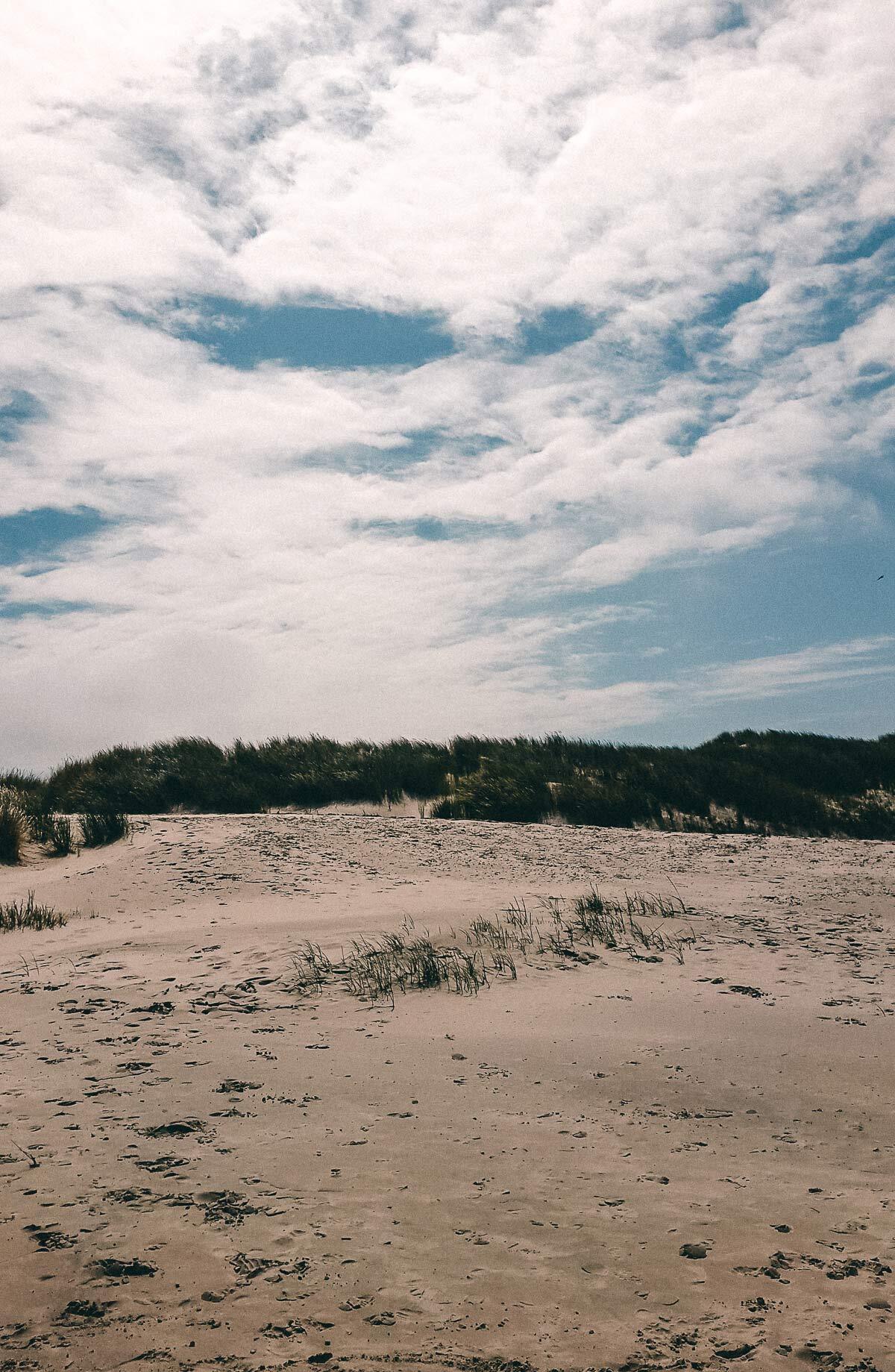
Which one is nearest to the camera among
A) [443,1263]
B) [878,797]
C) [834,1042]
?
[443,1263]

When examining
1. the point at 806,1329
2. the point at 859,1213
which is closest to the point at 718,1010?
the point at 859,1213

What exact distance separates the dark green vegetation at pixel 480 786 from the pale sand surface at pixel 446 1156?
6.88 m

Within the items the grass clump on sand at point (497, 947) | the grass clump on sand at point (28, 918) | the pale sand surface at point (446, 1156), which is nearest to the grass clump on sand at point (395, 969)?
the grass clump on sand at point (497, 947)

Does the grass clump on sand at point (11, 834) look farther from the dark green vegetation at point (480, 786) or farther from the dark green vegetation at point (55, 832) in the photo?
the dark green vegetation at point (480, 786)

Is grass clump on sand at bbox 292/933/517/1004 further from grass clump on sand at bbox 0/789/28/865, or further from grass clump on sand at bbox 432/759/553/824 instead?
grass clump on sand at bbox 432/759/553/824

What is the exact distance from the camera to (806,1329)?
2506mm

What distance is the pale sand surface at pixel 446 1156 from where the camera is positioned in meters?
2.52

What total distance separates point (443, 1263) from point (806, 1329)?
1.07 metres

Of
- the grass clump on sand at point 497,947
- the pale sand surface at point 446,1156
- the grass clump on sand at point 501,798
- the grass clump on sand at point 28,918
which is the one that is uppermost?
the grass clump on sand at point 501,798


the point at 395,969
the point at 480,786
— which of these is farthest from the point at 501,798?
the point at 395,969

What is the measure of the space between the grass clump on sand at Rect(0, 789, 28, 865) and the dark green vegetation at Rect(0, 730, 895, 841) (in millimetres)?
1335

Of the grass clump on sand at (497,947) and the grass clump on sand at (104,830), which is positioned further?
the grass clump on sand at (104,830)

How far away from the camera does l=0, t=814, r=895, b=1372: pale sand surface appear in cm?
252

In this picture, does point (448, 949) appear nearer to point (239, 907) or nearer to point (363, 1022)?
point (363, 1022)
